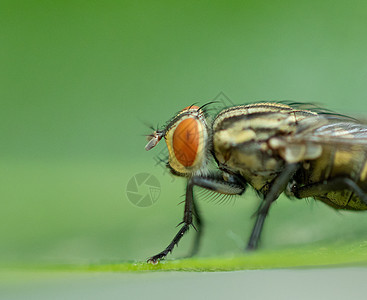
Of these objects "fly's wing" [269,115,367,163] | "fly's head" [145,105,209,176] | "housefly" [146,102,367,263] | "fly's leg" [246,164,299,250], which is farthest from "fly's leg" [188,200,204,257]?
"fly's wing" [269,115,367,163]

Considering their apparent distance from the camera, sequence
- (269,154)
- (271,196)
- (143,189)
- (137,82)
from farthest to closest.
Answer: (137,82), (143,189), (269,154), (271,196)

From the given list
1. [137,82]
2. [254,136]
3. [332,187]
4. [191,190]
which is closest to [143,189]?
[191,190]

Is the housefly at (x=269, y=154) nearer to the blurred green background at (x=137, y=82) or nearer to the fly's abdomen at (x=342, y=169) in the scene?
the fly's abdomen at (x=342, y=169)

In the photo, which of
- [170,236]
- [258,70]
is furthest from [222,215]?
[258,70]

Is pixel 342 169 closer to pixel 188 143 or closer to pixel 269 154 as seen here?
pixel 269 154

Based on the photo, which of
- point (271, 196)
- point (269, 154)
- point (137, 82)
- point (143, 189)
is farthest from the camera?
point (137, 82)

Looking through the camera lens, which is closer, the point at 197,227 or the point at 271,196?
the point at 271,196

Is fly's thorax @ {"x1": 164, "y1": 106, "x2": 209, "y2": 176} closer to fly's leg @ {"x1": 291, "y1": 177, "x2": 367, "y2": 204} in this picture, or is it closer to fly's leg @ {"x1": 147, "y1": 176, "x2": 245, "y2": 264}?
fly's leg @ {"x1": 147, "y1": 176, "x2": 245, "y2": 264}

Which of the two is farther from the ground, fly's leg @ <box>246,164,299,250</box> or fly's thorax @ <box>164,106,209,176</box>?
fly's thorax @ <box>164,106,209,176</box>
